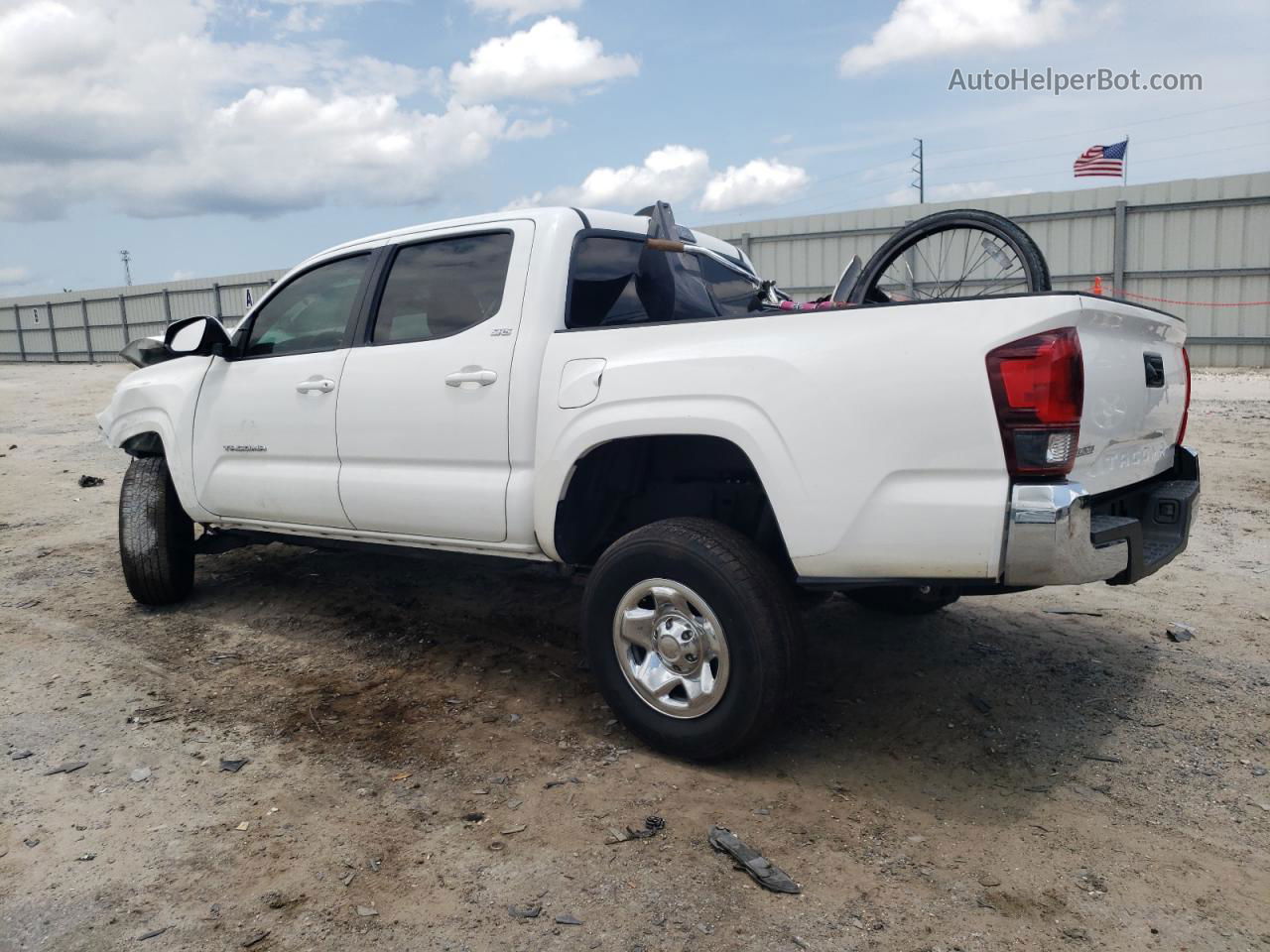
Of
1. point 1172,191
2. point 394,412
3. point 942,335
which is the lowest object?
point 394,412

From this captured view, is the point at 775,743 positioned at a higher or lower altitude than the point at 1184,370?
lower

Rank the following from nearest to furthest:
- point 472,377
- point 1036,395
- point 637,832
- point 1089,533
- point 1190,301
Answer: point 1036,395
point 1089,533
point 637,832
point 472,377
point 1190,301

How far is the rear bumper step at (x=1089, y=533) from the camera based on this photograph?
2.51 meters

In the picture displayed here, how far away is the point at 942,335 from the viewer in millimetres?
2564

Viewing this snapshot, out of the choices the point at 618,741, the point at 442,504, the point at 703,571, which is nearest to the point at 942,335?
the point at 703,571

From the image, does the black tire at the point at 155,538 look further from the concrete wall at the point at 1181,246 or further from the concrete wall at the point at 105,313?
the concrete wall at the point at 105,313

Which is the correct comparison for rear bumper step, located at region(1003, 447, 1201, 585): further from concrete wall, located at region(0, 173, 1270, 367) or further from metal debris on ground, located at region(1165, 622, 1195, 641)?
concrete wall, located at region(0, 173, 1270, 367)

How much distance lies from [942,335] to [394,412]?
220 cm

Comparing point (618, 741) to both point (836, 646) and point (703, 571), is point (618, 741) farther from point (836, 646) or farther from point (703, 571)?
point (836, 646)

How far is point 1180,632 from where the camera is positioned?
168 inches

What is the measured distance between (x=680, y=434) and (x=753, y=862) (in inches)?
50.7

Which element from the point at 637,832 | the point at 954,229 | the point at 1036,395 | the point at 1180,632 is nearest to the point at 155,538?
the point at 637,832

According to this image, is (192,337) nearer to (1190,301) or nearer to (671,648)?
(671,648)

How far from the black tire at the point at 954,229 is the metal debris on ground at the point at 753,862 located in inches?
82.9
